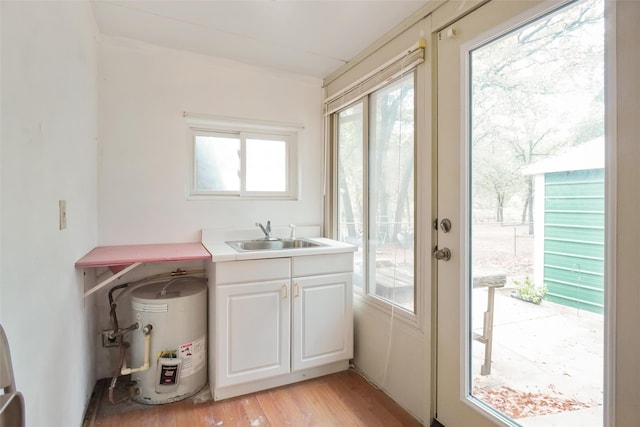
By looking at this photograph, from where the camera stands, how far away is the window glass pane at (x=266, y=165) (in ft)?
8.66

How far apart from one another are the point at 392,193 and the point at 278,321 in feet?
3.57

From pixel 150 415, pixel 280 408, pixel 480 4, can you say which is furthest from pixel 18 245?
pixel 480 4

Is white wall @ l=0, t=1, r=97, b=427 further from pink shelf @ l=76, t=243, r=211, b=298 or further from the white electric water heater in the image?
the white electric water heater

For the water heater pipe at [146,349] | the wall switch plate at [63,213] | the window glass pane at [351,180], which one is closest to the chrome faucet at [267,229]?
the window glass pane at [351,180]

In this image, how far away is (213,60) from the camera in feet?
7.86

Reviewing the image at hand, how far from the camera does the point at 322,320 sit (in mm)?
2133

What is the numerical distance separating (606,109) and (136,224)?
254 cm

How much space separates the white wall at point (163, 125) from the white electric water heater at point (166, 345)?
56 centimetres

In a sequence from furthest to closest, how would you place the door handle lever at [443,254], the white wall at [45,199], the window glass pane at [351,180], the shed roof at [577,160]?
the window glass pane at [351,180]
the door handle lever at [443,254]
the shed roof at [577,160]
the white wall at [45,199]

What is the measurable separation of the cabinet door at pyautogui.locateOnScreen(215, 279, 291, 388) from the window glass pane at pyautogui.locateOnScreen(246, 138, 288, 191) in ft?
3.23

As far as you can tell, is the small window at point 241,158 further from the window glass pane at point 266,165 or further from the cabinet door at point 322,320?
the cabinet door at point 322,320

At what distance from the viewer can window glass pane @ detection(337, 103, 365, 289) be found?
2.36 m

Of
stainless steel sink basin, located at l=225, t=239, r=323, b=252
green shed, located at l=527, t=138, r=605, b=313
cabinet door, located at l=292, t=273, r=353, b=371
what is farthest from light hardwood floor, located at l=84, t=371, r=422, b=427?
green shed, located at l=527, t=138, r=605, b=313

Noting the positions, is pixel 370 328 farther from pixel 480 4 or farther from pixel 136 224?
pixel 480 4
